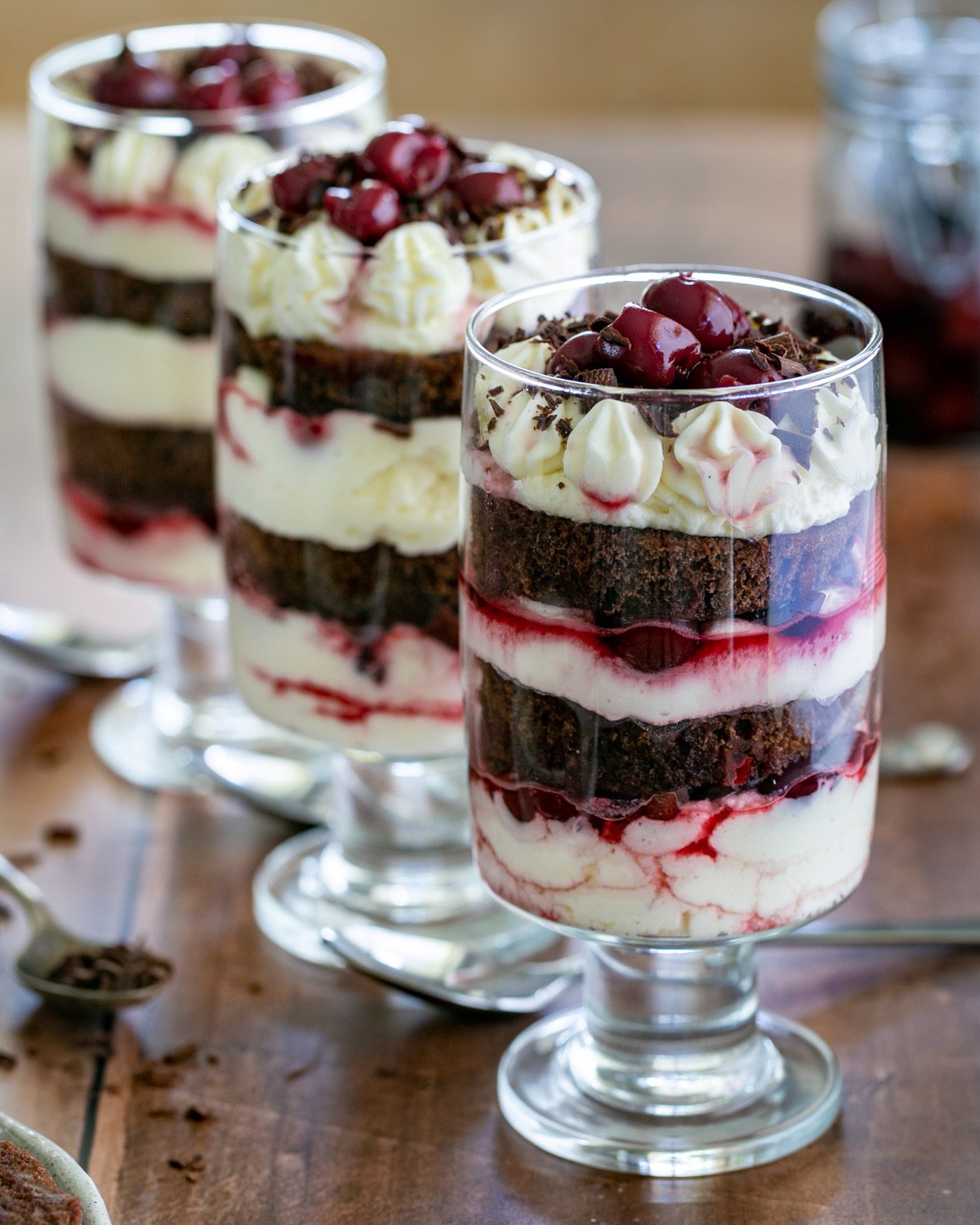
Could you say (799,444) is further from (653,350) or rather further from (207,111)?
(207,111)

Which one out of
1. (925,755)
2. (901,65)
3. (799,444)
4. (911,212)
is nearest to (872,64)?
(901,65)

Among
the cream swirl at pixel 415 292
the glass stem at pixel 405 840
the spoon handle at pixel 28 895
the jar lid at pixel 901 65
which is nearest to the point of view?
the cream swirl at pixel 415 292

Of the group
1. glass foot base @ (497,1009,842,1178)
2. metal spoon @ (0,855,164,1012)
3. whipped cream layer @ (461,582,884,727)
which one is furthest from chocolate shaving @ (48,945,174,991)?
whipped cream layer @ (461,582,884,727)

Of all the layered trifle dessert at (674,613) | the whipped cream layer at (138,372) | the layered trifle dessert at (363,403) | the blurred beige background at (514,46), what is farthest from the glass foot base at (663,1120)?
the blurred beige background at (514,46)

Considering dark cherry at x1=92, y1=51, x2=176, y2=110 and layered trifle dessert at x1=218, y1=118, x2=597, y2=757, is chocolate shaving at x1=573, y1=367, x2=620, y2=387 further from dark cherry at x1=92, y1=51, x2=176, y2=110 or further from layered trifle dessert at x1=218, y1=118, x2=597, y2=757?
dark cherry at x1=92, y1=51, x2=176, y2=110

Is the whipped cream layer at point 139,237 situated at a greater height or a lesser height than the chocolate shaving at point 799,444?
lesser

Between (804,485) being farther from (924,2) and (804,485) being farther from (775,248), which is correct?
(924,2)

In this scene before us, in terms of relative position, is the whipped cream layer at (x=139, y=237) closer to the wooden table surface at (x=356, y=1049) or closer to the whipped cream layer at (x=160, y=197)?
the whipped cream layer at (x=160, y=197)

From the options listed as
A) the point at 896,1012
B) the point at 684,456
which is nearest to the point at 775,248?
the point at 896,1012
